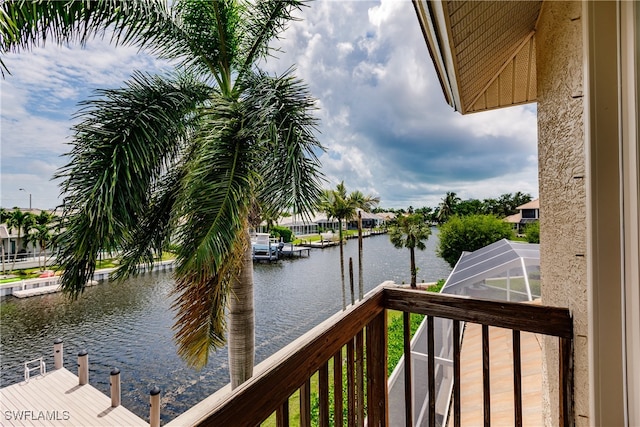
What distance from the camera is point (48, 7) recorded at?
2.89 metres

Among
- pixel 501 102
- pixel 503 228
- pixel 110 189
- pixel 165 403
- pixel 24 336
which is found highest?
pixel 501 102

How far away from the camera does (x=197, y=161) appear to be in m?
3.23

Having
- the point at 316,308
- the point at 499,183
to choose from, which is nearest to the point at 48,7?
the point at 316,308

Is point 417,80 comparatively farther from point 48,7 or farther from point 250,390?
point 250,390

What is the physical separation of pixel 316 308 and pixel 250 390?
489 inches

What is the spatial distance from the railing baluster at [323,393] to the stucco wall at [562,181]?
85 centimetres

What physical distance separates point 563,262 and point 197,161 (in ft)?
10.6

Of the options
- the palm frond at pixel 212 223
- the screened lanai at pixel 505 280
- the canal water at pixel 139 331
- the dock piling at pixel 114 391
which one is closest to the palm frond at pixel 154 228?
the canal water at pixel 139 331

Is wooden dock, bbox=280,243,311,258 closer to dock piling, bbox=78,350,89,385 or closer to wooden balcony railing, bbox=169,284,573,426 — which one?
dock piling, bbox=78,350,89,385

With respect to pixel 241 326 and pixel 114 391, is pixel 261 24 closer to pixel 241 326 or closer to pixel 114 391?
pixel 241 326

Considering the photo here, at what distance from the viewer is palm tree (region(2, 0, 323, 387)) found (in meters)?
3.13

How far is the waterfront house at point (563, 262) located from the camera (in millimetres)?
810

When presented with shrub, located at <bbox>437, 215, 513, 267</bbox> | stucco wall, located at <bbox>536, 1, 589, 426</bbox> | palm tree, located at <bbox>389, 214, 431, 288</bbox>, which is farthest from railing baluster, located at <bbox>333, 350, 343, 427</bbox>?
shrub, located at <bbox>437, 215, 513, 267</bbox>

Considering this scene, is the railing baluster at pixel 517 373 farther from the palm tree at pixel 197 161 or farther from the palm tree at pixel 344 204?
the palm tree at pixel 344 204
